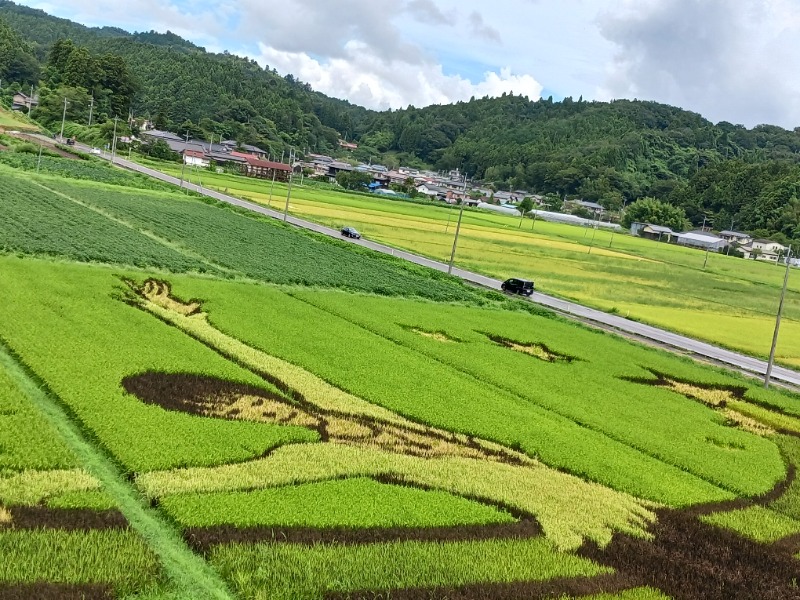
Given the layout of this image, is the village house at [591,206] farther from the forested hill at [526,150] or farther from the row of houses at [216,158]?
the row of houses at [216,158]

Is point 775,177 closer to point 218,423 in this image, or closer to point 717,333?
point 717,333

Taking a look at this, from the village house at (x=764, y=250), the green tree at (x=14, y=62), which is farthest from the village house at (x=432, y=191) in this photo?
the green tree at (x=14, y=62)

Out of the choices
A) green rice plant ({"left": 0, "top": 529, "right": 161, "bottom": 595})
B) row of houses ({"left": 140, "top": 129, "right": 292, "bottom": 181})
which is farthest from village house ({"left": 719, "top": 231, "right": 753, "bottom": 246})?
green rice plant ({"left": 0, "top": 529, "right": 161, "bottom": 595})

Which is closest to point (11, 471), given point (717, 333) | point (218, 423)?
point (218, 423)

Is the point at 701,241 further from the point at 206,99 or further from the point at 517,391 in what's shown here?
the point at 517,391

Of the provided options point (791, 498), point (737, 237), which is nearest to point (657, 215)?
point (737, 237)

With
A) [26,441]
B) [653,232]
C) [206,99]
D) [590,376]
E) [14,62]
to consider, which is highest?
[206,99]

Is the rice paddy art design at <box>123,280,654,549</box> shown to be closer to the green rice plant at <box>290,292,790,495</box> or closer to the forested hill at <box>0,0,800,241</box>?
the green rice plant at <box>290,292,790,495</box>
